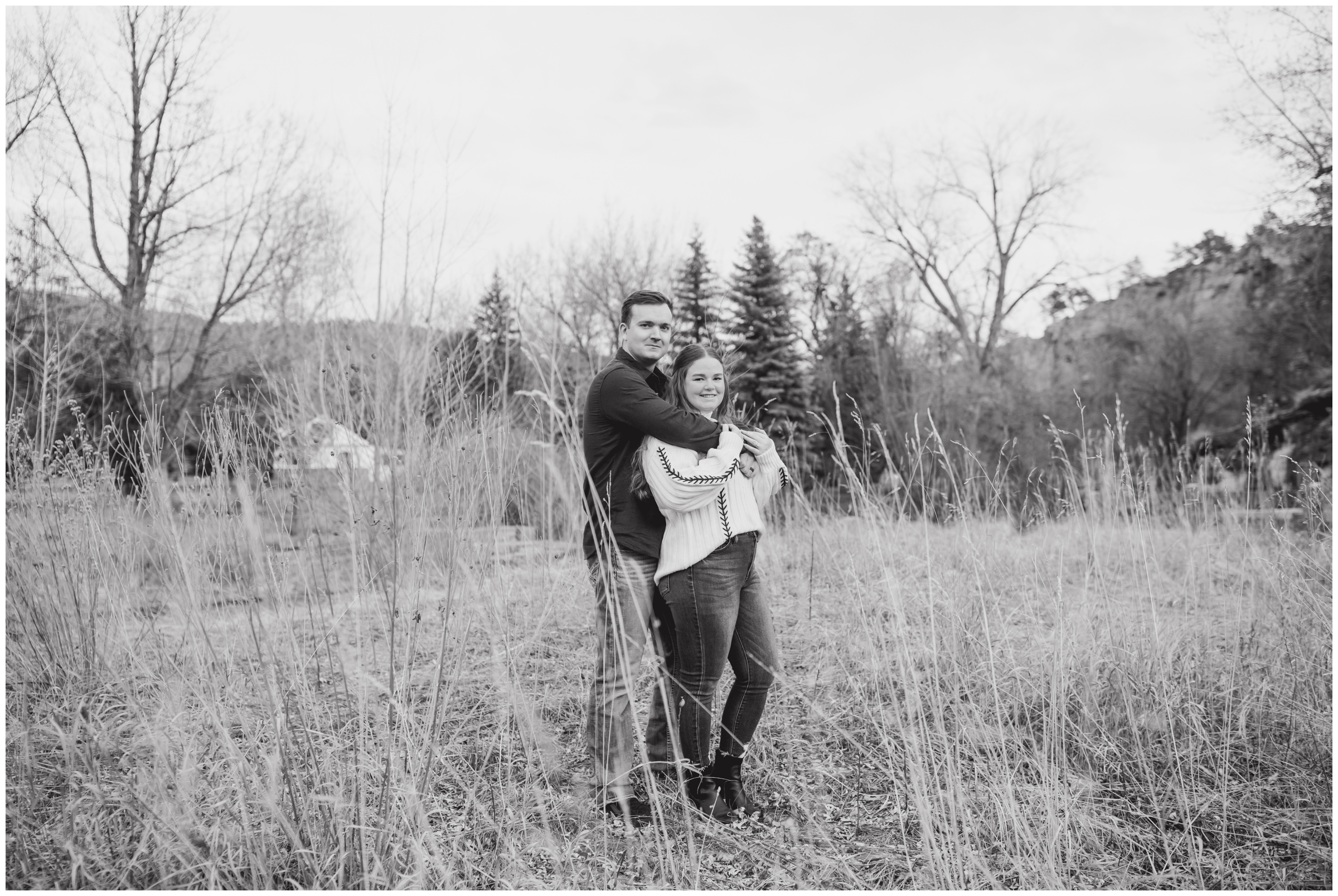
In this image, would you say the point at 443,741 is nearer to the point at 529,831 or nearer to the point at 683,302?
the point at 529,831

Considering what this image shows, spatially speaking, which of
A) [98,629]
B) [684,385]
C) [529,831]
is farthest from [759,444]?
[98,629]

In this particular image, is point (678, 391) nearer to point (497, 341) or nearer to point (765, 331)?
point (497, 341)

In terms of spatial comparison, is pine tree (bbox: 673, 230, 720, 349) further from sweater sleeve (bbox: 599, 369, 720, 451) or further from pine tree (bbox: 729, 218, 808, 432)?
sweater sleeve (bbox: 599, 369, 720, 451)

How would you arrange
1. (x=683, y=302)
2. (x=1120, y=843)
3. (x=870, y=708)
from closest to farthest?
(x=1120, y=843) < (x=870, y=708) < (x=683, y=302)

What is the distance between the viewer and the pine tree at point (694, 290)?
17.3 m

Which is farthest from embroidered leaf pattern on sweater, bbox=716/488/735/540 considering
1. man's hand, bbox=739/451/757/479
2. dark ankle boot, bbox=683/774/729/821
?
dark ankle boot, bbox=683/774/729/821

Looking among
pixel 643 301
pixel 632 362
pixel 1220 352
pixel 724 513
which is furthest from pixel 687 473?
pixel 1220 352

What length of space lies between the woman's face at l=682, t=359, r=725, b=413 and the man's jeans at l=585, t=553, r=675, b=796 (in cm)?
50

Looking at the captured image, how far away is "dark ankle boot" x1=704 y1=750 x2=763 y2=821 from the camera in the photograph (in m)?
2.39

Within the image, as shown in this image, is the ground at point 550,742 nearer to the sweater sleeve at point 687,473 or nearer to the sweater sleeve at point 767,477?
the sweater sleeve at point 767,477

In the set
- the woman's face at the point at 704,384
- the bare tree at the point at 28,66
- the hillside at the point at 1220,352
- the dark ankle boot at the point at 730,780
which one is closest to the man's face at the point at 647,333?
the woman's face at the point at 704,384

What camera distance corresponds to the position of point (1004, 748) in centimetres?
232

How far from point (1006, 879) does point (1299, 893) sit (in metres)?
0.73

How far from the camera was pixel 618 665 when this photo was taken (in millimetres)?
2287
